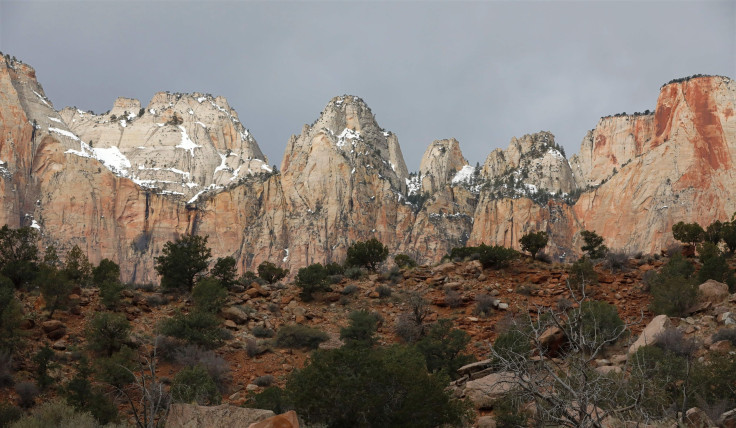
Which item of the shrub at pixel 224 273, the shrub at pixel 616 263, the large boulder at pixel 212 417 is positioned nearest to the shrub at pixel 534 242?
the shrub at pixel 616 263

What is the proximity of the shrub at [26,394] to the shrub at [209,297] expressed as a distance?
8242mm

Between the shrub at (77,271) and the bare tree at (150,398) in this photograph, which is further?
the shrub at (77,271)

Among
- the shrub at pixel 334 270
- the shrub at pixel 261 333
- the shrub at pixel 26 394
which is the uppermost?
the shrub at pixel 334 270

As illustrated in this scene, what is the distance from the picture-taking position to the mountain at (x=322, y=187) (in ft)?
319

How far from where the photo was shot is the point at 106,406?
523 inches

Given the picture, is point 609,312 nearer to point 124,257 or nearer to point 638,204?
point 638,204

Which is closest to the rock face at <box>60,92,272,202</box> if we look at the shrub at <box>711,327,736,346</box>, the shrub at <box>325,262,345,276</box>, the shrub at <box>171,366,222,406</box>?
the shrub at <box>325,262,345,276</box>

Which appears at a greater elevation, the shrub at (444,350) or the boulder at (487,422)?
the shrub at (444,350)

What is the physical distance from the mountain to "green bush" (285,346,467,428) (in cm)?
8403

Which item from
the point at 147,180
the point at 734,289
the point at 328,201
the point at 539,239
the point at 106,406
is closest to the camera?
the point at 106,406

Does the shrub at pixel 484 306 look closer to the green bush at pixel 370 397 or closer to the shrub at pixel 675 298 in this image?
the shrub at pixel 675 298

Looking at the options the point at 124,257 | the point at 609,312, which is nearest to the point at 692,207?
the point at 609,312

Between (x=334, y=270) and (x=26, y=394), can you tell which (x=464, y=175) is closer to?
(x=334, y=270)

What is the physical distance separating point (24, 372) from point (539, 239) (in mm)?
28233
